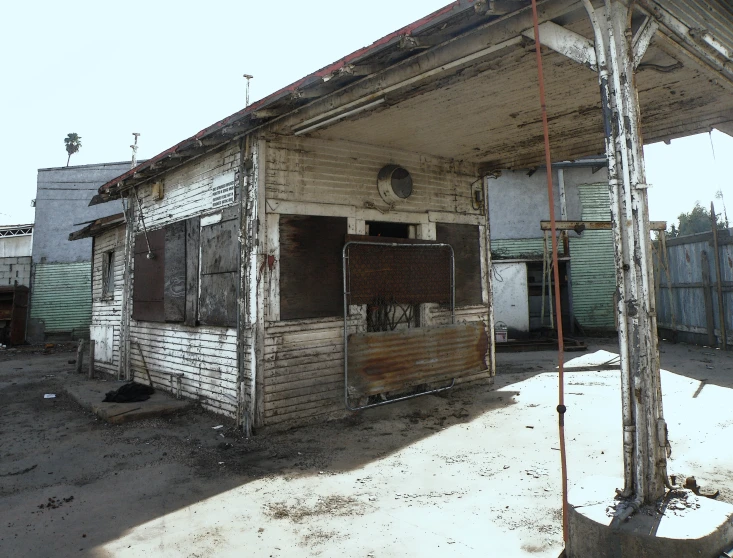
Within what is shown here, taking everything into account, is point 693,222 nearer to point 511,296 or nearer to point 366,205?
point 511,296

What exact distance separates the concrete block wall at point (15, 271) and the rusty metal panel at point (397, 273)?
1899cm

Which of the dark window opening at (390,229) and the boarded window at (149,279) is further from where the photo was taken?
the boarded window at (149,279)

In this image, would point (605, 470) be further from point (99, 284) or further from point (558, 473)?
point (99, 284)

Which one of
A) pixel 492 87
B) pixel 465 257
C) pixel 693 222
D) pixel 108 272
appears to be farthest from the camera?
pixel 693 222

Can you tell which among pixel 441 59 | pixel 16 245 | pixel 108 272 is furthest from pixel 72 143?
pixel 441 59

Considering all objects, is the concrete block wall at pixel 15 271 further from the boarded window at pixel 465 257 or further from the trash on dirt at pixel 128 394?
the boarded window at pixel 465 257

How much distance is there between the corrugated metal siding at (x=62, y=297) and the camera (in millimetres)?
19031

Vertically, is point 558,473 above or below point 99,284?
below

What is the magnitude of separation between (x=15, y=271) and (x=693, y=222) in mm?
48744

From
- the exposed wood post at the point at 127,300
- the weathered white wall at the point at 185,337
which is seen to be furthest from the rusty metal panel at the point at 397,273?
the exposed wood post at the point at 127,300

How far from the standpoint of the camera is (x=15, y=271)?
65.3ft

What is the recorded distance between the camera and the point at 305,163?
6699 millimetres

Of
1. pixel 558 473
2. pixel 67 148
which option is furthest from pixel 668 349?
pixel 67 148

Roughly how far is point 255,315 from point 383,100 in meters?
3.05
